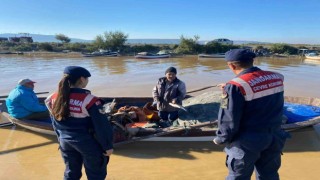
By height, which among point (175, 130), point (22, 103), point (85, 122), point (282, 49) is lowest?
point (282, 49)

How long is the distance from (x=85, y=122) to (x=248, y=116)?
1.45 metres

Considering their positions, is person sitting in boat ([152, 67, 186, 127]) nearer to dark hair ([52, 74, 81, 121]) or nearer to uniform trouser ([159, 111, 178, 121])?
uniform trouser ([159, 111, 178, 121])

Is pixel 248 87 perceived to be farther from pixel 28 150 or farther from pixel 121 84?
pixel 121 84

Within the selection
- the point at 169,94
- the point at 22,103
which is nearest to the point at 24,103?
the point at 22,103

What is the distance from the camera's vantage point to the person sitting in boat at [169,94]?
5727 millimetres

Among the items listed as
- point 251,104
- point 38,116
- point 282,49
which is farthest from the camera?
point 282,49

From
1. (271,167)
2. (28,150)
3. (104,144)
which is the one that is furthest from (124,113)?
(271,167)

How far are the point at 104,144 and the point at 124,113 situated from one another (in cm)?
315

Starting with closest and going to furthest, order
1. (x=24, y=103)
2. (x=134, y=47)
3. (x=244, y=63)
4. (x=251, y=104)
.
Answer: (x=251, y=104)
(x=244, y=63)
(x=24, y=103)
(x=134, y=47)

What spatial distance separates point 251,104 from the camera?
240cm

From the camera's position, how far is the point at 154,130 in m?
5.18

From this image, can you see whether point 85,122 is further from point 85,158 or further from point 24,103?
point 24,103

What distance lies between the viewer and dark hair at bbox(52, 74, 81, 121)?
101 inches

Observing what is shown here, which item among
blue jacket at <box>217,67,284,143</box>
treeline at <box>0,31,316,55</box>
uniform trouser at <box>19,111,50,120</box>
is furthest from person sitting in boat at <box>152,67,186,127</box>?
treeline at <box>0,31,316,55</box>
